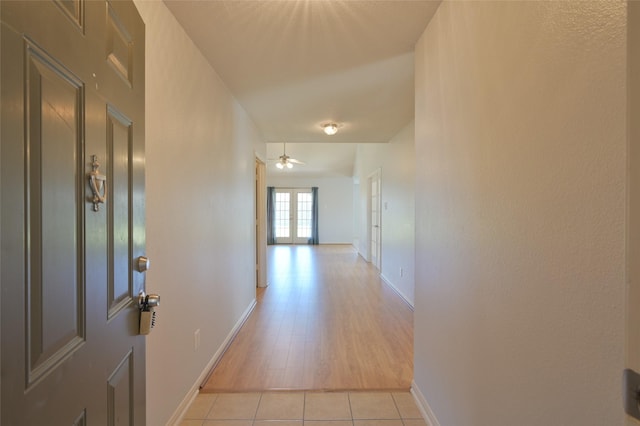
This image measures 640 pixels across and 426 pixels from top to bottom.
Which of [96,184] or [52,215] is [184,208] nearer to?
[96,184]

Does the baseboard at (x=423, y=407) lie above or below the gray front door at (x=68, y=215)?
below

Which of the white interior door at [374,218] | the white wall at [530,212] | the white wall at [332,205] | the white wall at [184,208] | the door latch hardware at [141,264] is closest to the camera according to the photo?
the white wall at [530,212]

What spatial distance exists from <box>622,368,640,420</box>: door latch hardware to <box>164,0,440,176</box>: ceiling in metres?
1.71

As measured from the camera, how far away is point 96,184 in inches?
28.5

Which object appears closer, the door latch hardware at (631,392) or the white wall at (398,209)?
the door latch hardware at (631,392)

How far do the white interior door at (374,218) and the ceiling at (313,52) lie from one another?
2.82m

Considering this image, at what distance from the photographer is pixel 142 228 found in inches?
40.9

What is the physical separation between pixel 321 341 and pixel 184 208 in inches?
69.9

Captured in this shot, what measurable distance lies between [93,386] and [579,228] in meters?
1.21

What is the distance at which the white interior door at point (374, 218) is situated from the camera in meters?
6.35

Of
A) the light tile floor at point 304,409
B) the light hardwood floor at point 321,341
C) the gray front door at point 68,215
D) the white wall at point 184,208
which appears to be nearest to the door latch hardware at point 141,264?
the gray front door at point 68,215

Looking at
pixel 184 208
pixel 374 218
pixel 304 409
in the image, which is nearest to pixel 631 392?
pixel 304 409

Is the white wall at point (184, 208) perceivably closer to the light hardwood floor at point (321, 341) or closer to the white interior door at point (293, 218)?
the light hardwood floor at point (321, 341)

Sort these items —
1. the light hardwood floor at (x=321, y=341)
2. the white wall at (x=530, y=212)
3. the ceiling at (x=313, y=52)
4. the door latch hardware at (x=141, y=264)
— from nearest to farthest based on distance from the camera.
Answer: the white wall at (x=530, y=212)
the door latch hardware at (x=141, y=264)
the ceiling at (x=313, y=52)
the light hardwood floor at (x=321, y=341)
